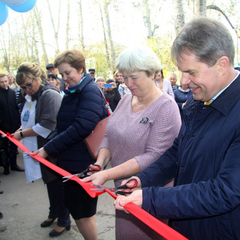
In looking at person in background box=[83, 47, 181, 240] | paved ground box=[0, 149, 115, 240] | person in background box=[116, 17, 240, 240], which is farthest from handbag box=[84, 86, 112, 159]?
paved ground box=[0, 149, 115, 240]

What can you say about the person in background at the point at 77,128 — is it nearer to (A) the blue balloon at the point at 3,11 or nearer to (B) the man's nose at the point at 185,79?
(B) the man's nose at the point at 185,79

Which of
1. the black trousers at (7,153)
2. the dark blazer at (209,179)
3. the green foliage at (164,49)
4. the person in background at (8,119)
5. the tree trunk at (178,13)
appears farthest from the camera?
the green foliage at (164,49)

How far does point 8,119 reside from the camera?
6.08 m

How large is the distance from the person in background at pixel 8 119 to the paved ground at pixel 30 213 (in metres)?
0.72

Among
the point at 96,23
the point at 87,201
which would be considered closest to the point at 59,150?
the point at 87,201

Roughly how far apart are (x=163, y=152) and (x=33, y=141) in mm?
2092

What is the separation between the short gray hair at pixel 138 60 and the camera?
77.8 inches

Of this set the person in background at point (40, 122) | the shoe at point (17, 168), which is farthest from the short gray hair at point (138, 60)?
the shoe at point (17, 168)

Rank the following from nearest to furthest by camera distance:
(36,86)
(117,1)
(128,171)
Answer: (128,171)
(36,86)
(117,1)

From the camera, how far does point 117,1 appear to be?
1367 cm

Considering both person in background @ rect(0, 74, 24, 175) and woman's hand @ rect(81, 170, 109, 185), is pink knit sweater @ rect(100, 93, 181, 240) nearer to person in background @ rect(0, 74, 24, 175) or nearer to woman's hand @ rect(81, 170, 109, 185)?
woman's hand @ rect(81, 170, 109, 185)

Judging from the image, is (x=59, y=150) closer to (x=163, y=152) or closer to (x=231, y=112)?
(x=163, y=152)

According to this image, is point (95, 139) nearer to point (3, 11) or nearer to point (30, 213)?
point (30, 213)

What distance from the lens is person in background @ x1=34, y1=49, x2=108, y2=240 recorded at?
98.8 inches
